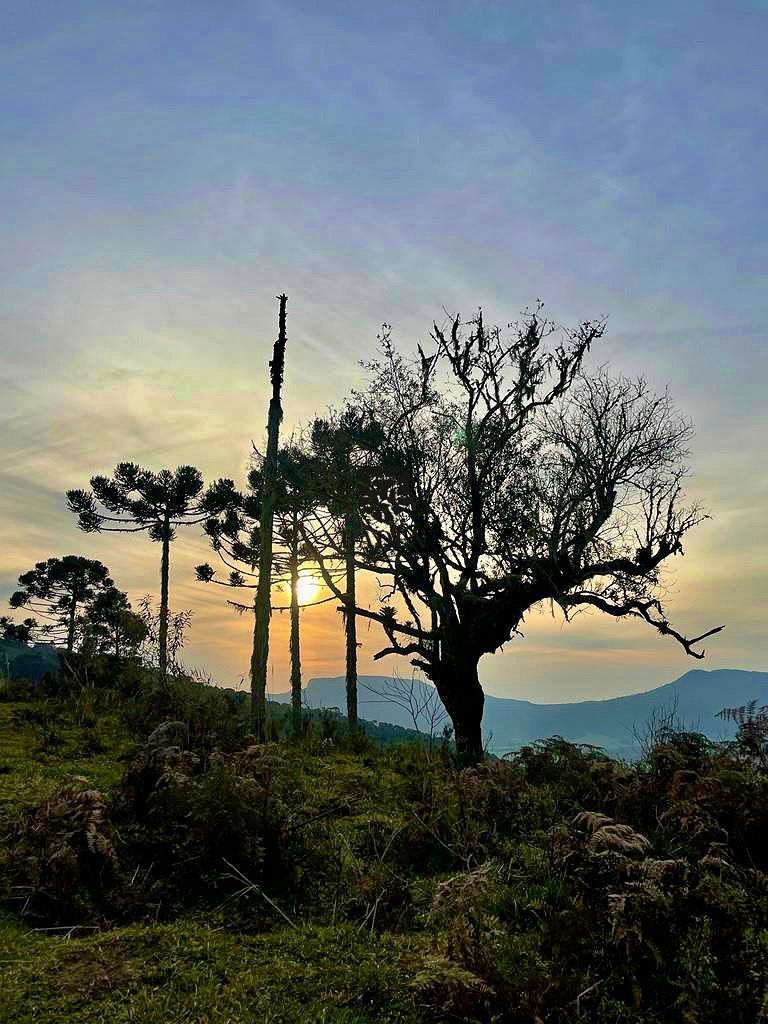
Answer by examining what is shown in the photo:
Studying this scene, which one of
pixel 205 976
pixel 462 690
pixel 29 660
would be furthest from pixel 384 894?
pixel 29 660

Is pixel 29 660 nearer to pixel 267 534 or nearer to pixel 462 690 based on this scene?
pixel 267 534

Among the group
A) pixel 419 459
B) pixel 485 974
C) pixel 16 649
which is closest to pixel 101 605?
pixel 419 459

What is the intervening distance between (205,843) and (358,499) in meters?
13.9

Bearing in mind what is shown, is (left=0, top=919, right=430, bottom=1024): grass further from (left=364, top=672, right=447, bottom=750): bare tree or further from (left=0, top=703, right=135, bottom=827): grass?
(left=364, top=672, right=447, bottom=750): bare tree

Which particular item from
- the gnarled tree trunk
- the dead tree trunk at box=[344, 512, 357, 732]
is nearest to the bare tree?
the gnarled tree trunk

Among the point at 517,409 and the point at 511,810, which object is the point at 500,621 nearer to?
the point at 517,409

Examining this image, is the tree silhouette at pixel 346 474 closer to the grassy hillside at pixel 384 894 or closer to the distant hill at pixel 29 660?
the grassy hillside at pixel 384 894

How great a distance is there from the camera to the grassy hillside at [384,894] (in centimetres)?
343

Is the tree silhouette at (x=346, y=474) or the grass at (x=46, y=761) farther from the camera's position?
the tree silhouette at (x=346, y=474)

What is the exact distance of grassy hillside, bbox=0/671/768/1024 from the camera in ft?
11.2

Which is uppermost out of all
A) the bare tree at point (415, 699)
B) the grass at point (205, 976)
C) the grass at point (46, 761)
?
the bare tree at point (415, 699)

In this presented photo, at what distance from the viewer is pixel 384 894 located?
4.91m

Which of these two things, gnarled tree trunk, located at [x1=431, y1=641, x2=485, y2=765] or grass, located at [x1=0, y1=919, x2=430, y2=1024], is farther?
gnarled tree trunk, located at [x1=431, y1=641, x2=485, y2=765]

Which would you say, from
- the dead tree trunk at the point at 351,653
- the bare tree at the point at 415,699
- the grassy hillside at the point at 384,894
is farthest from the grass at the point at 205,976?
the dead tree trunk at the point at 351,653
